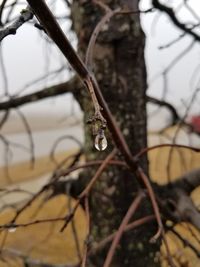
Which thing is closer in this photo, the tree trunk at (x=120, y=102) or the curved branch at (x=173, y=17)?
the tree trunk at (x=120, y=102)

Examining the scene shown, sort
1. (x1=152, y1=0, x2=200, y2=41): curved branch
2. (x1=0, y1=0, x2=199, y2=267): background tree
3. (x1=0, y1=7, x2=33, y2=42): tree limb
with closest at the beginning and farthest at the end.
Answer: (x1=0, y1=7, x2=33, y2=42): tree limb < (x1=0, y1=0, x2=199, y2=267): background tree < (x1=152, y1=0, x2=200, y2=41): curved branch

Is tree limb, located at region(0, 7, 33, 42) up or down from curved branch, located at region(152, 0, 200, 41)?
down

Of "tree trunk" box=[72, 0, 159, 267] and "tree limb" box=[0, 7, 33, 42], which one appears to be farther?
"tree trunk" box=[72, 0, 159, 267]

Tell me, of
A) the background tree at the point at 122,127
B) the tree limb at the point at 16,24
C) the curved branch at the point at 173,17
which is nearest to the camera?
the tree limb at the point at 16,24

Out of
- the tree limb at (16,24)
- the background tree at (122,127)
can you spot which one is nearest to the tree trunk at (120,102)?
the background tree at (122,127)

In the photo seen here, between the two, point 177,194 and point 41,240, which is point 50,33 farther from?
point 41,240

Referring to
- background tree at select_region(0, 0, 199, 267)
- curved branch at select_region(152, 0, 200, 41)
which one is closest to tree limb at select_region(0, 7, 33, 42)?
background tree at select_region(0, 0, 199, 267)

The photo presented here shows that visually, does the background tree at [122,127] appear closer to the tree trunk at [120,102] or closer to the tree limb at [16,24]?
the tree trunk at [120,102]

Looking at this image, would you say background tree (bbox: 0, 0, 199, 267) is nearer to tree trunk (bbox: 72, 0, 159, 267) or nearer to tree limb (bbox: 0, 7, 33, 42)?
tree trunk (bbox: 72, 0, 159, 267)
